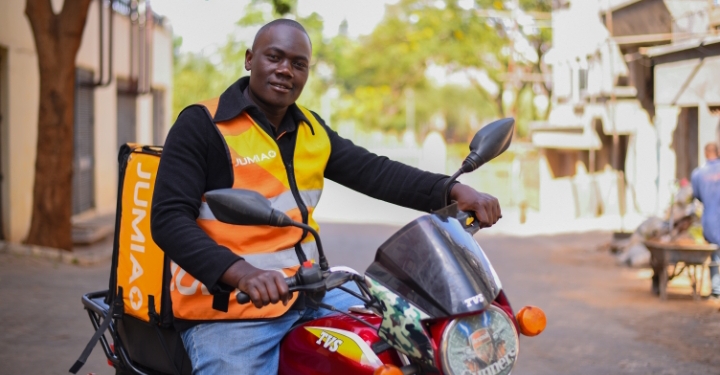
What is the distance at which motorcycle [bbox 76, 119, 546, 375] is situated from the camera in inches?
85.8

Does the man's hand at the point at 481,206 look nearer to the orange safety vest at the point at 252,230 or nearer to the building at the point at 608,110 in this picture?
the orange safety vest at the point at 252,230

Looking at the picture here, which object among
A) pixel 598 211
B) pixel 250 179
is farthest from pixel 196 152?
pixel 598 211

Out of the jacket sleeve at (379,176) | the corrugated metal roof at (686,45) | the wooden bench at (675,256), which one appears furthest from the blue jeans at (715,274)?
the jacket sleeve at (379,176)

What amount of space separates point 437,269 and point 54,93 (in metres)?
10.4

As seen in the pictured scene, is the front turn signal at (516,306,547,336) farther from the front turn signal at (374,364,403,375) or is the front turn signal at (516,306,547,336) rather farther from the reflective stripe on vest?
the reflective stripe on vest

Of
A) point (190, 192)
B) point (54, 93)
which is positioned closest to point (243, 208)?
point (190, 192)

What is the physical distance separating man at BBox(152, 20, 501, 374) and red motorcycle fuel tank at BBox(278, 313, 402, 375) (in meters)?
0.09

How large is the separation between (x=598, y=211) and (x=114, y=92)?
11.2m

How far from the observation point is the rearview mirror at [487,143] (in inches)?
105

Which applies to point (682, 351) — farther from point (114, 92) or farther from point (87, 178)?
point (114, 92)

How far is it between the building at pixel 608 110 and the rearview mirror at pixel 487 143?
1209 centimetres

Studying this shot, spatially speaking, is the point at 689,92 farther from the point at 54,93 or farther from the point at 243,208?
the point at 243,208

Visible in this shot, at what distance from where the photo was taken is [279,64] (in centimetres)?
288

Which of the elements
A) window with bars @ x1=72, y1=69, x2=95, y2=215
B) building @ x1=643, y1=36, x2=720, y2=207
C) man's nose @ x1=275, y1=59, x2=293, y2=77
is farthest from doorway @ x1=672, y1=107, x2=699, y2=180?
man's nose @ x1=275, y1=59, x2=293, y2=77
